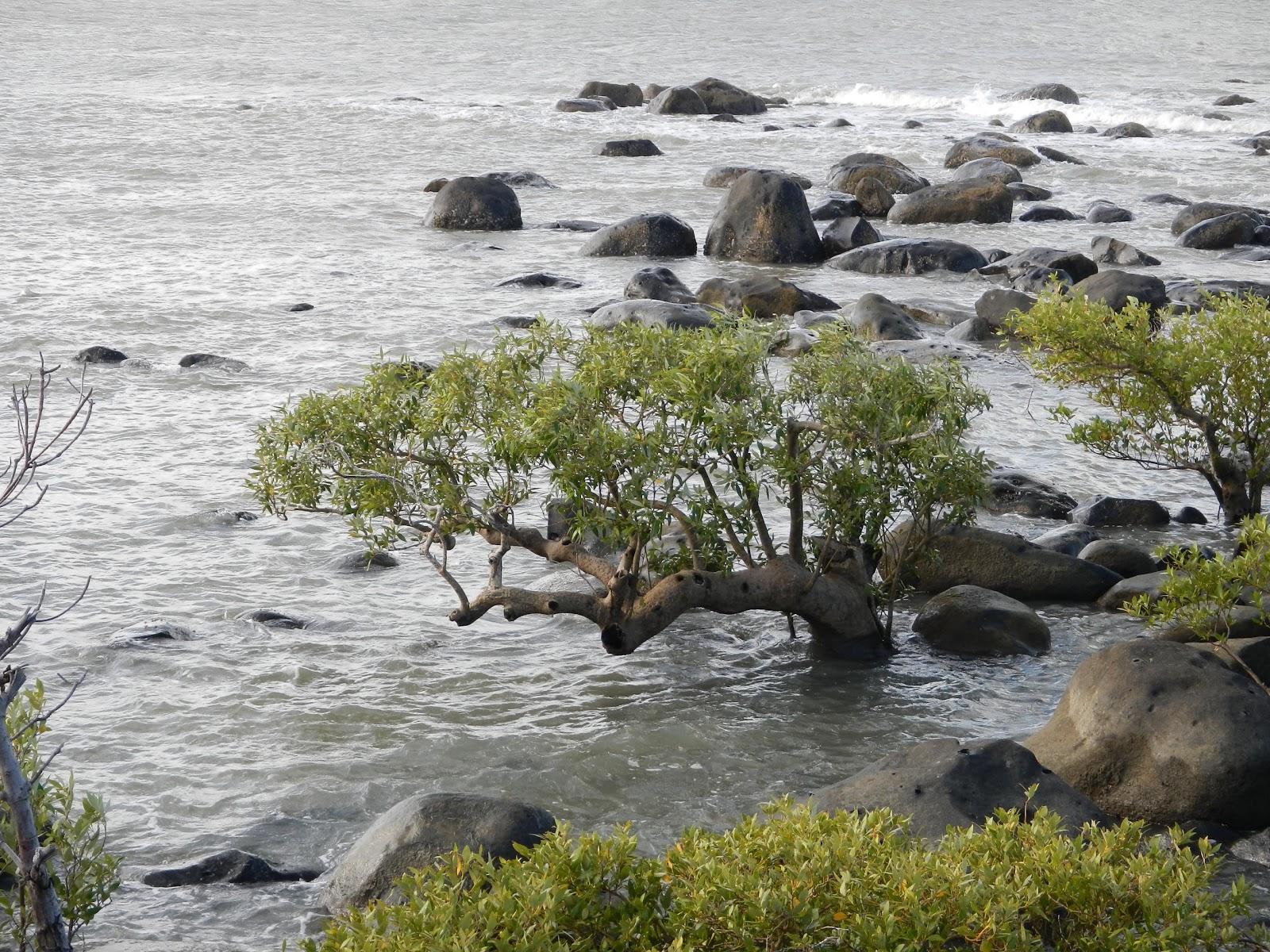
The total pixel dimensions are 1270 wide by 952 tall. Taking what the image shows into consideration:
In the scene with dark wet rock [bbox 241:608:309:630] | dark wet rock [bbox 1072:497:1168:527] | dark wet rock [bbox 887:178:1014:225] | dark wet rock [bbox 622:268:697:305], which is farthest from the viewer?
dark wet rock [bbox 887:178:1014:225]

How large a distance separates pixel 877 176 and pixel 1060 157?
6485 millimetres

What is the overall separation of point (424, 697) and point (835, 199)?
64.3 feet

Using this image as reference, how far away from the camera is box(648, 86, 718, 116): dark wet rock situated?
4312cm

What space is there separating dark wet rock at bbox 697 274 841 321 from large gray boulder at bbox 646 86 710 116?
23.6 metres

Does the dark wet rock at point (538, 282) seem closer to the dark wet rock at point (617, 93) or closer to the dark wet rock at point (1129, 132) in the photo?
the dark wet rock at point (1129, 132)

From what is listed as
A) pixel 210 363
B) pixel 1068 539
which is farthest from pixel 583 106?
pixel 1068 539

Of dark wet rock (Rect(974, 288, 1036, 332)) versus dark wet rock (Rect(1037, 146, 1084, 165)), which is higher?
dark wet rock (Rect(1037, 146, 1084, 165))

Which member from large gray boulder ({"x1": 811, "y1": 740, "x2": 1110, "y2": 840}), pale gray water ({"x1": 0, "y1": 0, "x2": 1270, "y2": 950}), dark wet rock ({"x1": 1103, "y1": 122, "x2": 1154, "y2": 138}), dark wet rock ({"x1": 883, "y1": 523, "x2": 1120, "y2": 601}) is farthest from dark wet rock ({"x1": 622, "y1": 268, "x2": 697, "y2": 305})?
dark wet rock ({"x1": 1103, "y1": 122, "x2": 1154, "y2": 138})

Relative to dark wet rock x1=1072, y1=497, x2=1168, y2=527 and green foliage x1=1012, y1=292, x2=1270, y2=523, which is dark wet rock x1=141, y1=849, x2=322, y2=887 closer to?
green foliage x1=1012, y1=292, x2=1270, y2=523

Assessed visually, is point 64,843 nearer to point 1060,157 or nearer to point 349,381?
point 349,381

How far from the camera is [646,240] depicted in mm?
24484

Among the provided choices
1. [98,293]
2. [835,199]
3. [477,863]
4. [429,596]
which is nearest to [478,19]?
[835,199]

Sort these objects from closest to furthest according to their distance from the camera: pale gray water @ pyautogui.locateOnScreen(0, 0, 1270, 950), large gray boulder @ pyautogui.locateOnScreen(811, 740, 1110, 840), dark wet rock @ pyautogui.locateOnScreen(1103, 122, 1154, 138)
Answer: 1. large gray boulder @ pyautogui.locateOnScreen(811, 740, 1110, 840)
2. pale gray water @ pyautogui.locateOnScreen(0, 0, 1270, 950)
3. dark wet rock @ pyautogui.locateOnScreen(1103, 122, 1154, 138)

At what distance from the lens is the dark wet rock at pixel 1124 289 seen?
18.9 m
